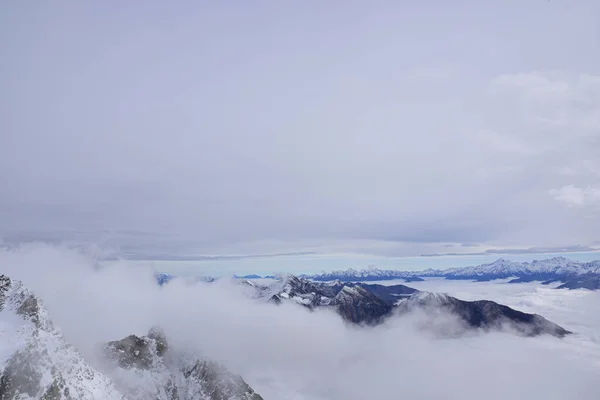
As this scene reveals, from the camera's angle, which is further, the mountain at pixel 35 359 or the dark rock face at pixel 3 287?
the dark rock face at pixel 3 287

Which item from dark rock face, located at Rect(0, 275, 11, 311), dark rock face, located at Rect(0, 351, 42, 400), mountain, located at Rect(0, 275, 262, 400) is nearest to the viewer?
dark rock face, located at Rect(0, 351, 42, 400)

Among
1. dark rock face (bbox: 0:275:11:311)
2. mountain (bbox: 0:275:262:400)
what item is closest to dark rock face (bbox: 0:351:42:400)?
mountain (bbox: 0:275:262:400)

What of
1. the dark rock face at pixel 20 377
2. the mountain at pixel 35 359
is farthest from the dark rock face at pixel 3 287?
the dark rock face at pixel 20 377

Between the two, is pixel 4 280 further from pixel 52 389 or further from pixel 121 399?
pixel 121 399

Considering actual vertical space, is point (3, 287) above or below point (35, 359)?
above

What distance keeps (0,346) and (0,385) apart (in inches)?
723

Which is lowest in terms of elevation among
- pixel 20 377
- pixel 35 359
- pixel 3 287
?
pixel 20 377

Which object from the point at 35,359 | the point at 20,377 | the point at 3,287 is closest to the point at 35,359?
the point at 35,359

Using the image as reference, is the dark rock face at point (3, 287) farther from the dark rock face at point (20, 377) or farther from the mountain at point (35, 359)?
the dark rock face at point (20, 377)

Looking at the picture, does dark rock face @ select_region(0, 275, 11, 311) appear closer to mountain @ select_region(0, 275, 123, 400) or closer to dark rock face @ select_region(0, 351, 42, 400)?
mountain @ select_region(0, 275, 123, 400)

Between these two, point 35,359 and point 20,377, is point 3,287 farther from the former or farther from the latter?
point 20,377

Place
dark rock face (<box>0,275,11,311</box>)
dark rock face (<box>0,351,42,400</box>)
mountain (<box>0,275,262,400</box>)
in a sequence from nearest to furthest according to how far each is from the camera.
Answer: dark rock face (<box>0,351,42,400</box>) < mountain (<box>0,275,262,400</box>) < dark rock face (<box>0,275,11,311</box>)

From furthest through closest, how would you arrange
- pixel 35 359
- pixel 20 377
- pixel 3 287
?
pixel 3 287 < pixel 35 359 < pixel 20 377

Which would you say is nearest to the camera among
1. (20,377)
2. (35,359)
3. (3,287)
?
(20,377)
